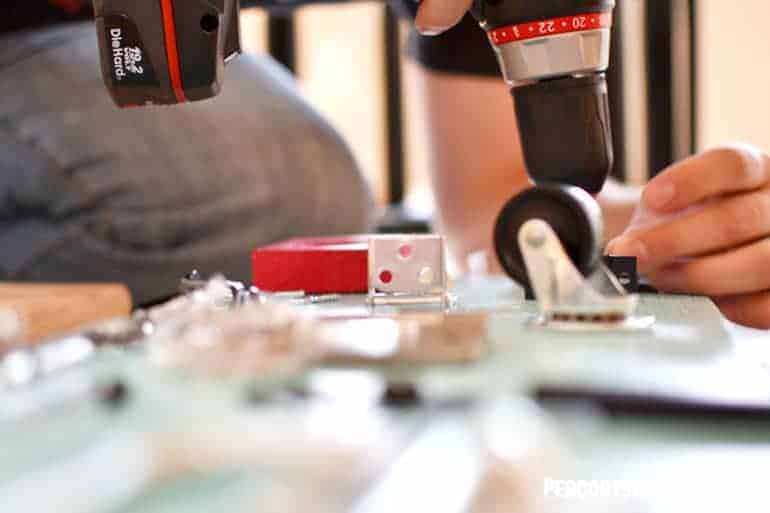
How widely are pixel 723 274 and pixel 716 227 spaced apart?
31mm

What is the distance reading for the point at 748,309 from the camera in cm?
42

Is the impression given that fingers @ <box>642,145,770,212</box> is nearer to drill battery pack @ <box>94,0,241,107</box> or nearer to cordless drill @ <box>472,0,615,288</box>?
cordless drill @ <box>472,0,615,288</box>

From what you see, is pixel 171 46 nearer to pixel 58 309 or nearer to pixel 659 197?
pixel 58 309

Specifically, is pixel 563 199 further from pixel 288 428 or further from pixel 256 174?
pixel 256 174

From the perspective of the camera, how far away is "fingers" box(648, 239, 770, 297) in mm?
443

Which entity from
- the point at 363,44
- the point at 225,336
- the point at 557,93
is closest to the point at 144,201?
the point at 557,93

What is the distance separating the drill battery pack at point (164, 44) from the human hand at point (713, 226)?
182 mm

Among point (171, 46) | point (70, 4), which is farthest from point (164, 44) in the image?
point (70, 4)

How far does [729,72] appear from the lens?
1.27 meters

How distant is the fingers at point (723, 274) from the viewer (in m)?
0.44

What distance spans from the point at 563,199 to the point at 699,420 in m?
0.08

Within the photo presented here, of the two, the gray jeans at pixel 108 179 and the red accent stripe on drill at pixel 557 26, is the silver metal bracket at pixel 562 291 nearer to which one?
the red accent stripe on drill at pixel 557 26

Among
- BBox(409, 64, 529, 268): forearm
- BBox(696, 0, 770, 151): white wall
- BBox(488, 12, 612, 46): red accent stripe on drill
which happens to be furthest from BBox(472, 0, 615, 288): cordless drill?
BBox(696, 0, 770, 151): white wall

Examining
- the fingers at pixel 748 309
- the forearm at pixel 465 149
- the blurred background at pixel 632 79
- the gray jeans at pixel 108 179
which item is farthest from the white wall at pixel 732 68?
the fingers at pixel 748 309
